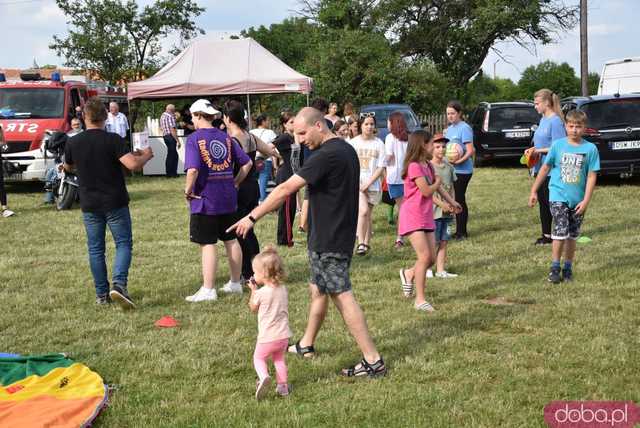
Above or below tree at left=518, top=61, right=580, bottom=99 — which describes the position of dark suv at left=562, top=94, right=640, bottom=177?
below

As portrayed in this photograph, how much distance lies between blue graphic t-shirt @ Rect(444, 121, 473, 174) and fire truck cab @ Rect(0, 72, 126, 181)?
944 centimetres

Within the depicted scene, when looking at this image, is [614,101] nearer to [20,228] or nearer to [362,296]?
[362,296]

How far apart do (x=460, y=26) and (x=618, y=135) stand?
88.3 ft

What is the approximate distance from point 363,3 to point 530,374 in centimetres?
3781

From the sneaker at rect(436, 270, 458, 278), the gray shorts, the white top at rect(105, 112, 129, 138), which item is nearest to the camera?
the gray shorts

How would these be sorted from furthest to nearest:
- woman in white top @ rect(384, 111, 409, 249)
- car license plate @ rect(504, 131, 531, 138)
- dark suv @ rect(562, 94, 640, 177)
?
car license plate @ rect(504, 131, 531, 138) → dark suv @ rect(562, 94, 640, 177) → woman in white top @ rect(384, 111, 409, 249)

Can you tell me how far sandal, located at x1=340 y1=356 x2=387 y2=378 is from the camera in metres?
5.18

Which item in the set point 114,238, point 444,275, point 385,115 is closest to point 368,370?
point 114,238

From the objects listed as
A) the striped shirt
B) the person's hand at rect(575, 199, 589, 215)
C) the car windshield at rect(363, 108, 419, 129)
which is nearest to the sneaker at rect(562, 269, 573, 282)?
the person's hand at rect(575, 199, 589, 215)

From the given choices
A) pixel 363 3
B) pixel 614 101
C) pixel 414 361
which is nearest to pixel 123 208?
pixel 414 361

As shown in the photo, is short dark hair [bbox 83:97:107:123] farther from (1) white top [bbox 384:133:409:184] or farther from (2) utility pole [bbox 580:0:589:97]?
(2) utility pole [bbox 580:0:589:97]

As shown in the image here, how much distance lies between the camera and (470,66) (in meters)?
41.8

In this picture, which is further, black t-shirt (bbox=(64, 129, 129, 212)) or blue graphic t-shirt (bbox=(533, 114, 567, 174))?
blue graphic t-shirt (bbox=(533, 114, 567, 174))

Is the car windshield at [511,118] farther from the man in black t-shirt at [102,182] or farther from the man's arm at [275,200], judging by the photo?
the man's arm at [275,200]
